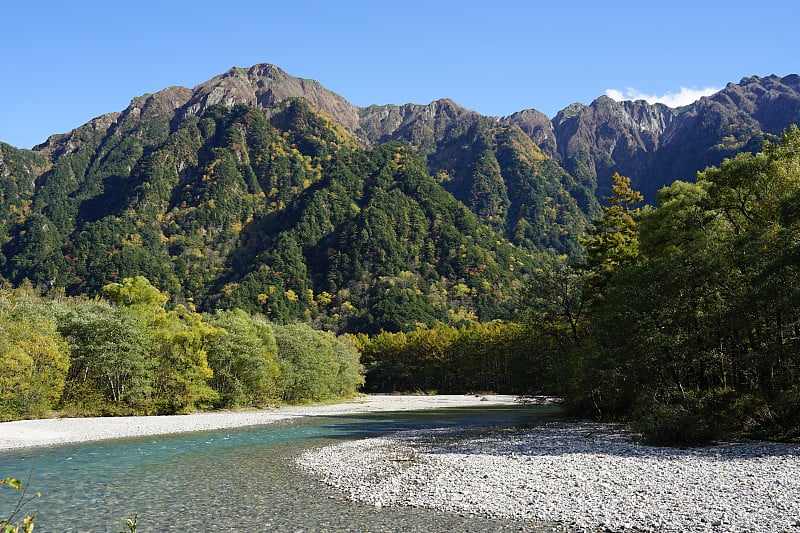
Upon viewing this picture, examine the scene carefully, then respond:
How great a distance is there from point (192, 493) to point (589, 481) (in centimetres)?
1377

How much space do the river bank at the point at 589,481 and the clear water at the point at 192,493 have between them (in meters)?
1.34


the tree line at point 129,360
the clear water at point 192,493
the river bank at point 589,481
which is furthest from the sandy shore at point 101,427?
the river bank at point 589,481

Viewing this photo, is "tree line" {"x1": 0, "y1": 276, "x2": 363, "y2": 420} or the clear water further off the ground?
"tree line" {"x1": 0, "y1": 276, "x2": 363, "y2": 420}

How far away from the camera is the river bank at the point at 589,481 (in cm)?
1404

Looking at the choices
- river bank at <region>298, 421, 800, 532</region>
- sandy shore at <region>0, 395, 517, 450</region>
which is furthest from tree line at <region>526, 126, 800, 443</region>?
sandy shore at <region>0, 395, 517, 450</region>

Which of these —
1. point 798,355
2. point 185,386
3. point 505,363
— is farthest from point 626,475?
point 505,363

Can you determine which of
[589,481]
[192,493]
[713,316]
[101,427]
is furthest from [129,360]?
[713,316]

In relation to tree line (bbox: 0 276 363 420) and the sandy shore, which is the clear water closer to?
the sandy shore

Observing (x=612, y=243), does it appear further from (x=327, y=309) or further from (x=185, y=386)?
(x=327, y=309)

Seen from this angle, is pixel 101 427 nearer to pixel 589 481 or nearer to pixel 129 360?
pixel 129 360

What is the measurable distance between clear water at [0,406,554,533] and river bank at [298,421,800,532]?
134 centimetres

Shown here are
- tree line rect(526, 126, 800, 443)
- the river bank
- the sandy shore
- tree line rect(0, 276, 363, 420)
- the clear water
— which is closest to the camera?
the river bank

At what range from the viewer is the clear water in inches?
595

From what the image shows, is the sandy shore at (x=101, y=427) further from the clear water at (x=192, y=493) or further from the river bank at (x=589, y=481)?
the river bank at (x=589, y=481)
